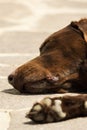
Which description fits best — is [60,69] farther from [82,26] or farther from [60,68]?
[82,26]

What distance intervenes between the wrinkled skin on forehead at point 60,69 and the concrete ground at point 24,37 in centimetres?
13

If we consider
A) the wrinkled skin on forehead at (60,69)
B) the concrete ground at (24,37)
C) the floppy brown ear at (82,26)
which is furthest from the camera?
the floppy brown ear at (82,26)

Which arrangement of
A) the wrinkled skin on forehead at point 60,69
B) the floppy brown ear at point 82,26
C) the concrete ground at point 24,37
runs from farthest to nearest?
1. the floppy brown ear at point 82,26
2. the wrinkled skin on forehead at point 60,69
3. the concrete ground at point 24,37

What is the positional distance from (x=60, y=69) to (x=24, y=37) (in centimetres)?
462

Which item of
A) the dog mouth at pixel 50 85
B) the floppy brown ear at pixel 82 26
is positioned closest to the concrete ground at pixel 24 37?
the dog mouth at pixel 50 85

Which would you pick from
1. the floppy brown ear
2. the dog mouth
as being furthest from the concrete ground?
the floppy brown ear

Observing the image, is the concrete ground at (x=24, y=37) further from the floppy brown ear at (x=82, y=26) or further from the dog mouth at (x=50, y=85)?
the floppy brown ear at (x=82, y=26)

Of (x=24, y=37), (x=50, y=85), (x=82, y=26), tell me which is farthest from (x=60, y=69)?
(x=24, y=37)

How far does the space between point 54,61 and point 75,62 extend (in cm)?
17

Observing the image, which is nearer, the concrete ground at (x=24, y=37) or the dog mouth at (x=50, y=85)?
the concrete ground at (x=24, y=37)

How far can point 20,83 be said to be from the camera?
439cm

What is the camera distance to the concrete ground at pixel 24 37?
377 centimetres

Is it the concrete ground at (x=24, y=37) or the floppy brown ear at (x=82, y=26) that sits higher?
the floppy brown ear at (x=82, y=26)

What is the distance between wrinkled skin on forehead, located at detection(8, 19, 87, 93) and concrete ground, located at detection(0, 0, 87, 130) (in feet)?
0.42
